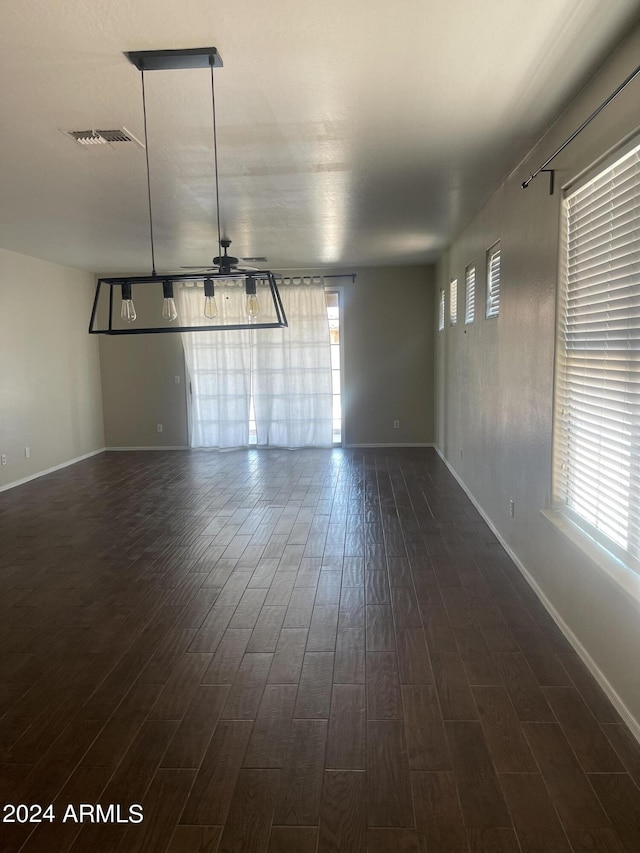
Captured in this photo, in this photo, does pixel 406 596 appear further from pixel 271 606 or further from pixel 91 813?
pixel 91 813

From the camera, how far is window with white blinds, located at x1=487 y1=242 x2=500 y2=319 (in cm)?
432

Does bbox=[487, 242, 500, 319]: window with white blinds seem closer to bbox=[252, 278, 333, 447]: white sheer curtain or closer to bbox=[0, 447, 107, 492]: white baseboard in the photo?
bbox=[252, 278, 333, 447]: white sheer curtain

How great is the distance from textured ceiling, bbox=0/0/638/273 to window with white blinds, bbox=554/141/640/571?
1.89 feet

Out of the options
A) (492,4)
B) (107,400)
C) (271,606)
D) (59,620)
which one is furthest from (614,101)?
(107,400)

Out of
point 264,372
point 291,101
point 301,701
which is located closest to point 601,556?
point 301,701

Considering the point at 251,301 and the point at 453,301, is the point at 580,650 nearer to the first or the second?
the point at 251,301

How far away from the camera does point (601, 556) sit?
2441mm

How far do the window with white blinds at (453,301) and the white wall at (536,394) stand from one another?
0.66m

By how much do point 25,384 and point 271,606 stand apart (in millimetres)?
4753

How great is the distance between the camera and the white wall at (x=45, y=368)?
6.22m

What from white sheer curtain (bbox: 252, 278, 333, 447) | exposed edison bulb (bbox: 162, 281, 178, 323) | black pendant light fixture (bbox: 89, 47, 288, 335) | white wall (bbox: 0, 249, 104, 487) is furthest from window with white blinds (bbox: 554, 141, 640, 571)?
white wall (bbox: 0, 249, 104, 487)

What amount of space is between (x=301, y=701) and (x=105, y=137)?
114 inches

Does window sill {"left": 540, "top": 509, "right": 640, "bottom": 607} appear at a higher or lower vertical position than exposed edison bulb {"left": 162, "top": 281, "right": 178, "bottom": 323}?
lower

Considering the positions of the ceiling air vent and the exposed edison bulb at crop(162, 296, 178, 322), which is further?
the ceiling air vent
